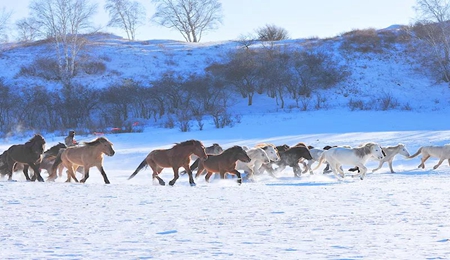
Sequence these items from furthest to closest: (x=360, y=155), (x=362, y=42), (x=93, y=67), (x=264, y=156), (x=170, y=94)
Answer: (x=362, y=42), (x=93, y=67), (x=170, y=94), (x=264, y=156), (x=360, y=155)

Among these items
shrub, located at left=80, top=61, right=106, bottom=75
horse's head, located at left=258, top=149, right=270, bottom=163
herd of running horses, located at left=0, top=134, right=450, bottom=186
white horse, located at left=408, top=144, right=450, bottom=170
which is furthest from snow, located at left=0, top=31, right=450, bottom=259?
shrub, located at left=80, top=61, right=106, bottom=75

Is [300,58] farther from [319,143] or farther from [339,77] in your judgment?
[319,143]

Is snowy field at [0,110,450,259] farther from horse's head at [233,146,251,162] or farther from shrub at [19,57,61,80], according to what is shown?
shrub at [19,57,61,80]

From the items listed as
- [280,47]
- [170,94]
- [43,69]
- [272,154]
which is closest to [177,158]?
[272,154]

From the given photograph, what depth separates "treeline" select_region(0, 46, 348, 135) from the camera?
43.9 metres

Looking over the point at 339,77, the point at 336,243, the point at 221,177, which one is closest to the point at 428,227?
the point at 336,243

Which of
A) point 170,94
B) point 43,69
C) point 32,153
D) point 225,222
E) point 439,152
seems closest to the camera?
point 225,222

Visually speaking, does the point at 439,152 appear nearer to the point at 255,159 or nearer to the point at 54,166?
the point at 255,159

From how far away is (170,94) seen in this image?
46.5 metres

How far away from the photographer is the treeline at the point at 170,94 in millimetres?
43938

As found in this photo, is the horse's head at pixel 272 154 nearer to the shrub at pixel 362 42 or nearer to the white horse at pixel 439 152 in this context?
the white horse at pixel 439 152

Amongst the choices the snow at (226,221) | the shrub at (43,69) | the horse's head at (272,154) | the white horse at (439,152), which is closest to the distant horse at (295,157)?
the snow at (226,221)

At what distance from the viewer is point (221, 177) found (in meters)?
13.9

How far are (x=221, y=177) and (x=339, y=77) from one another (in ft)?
127
